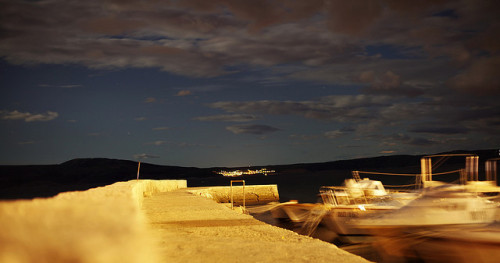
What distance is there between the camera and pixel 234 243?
6.82 m

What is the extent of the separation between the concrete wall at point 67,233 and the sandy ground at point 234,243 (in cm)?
237

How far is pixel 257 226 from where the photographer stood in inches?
357

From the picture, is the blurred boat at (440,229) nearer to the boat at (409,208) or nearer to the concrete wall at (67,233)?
the boat at (409,208)

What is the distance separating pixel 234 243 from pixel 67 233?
430 cm

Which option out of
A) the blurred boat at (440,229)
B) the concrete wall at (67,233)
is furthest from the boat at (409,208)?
the concrete wall at (67,233)

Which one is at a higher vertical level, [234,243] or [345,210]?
[234,243]

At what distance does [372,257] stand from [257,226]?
7244 mm

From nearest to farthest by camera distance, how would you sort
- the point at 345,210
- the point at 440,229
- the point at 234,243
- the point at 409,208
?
the point at 234,243 < the point at 440,229 < the point at 409,208 < the point at 345,210

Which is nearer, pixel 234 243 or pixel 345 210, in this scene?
pixel 234 243

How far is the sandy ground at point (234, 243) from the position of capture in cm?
571

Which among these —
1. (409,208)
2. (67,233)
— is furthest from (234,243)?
(409,208)

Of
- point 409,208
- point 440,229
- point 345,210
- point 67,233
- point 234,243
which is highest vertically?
point 67,233

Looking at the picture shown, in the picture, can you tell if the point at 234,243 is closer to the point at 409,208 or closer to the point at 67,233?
the point at 67,233

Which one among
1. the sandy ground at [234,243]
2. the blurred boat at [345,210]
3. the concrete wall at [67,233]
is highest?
the concrete wall at [67,233]
